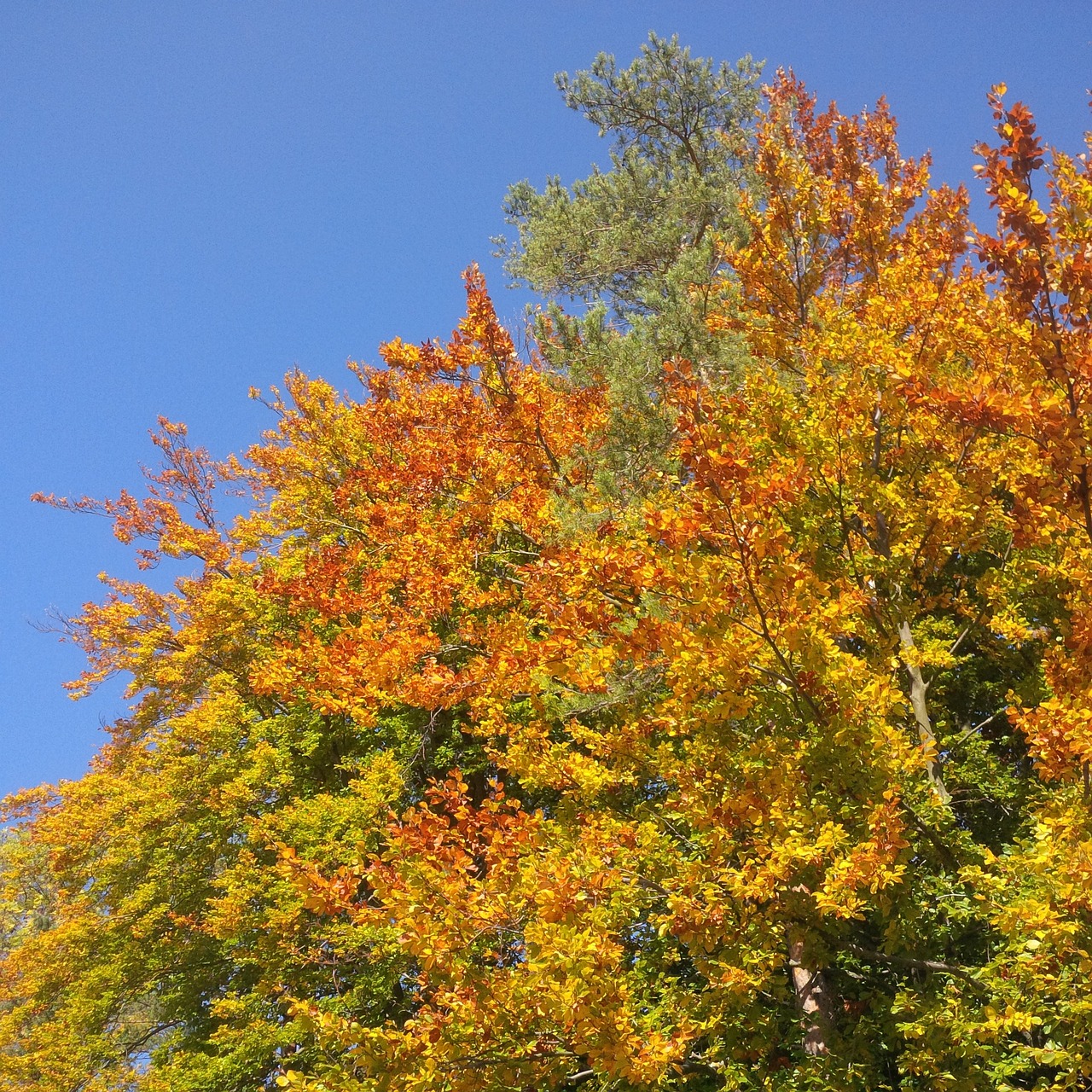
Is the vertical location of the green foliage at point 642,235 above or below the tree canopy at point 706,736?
above

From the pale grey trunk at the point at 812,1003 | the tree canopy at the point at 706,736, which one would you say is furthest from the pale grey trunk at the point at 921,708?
the pale grey trunk at the point at 812,1003

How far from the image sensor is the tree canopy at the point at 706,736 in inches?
162

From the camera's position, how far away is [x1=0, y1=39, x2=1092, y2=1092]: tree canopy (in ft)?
13.5

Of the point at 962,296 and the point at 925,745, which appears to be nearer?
the point at 925,745

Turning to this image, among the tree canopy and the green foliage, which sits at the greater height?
the green foliage

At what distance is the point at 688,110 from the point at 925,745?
13784 millimetres

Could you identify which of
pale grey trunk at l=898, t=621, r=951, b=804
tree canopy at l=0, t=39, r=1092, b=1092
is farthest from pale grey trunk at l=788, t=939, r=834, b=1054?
pale grey trunk at l=898, t=621, r=951, b=804

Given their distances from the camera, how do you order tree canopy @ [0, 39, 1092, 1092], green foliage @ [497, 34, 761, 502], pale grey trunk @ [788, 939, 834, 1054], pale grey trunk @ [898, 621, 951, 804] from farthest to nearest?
1. green foliage @ [497, 34, 761, 502]
2. pale grey trunk @ [898, 621, 951, 804]
3. pale grey trunk @ [788, 939, 834, 1054]
4. tree canopy @ [0, 39, 1092, 1092]

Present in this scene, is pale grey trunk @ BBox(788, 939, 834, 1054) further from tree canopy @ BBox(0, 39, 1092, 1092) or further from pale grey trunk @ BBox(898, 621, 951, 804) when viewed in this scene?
pale grey trunk @ BBox(898, 621, 951, 804)

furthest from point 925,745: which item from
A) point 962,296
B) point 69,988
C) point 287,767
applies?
point 69,988

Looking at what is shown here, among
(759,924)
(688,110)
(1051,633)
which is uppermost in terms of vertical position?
(688,110)

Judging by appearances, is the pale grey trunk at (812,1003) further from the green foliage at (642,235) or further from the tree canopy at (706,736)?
the green foliage at (642,235)

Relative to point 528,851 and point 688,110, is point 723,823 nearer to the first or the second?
point 528,851

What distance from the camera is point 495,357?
30.5 ft
